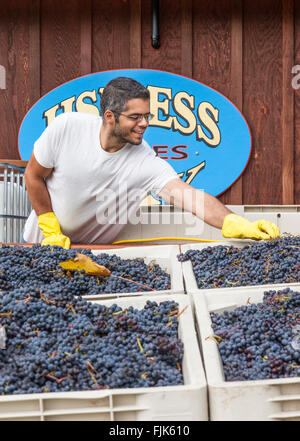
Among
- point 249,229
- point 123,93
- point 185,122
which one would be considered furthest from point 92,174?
point 185,122

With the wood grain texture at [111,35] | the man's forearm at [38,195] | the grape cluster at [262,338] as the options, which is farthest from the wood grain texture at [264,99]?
the grape cluster at [262,338]

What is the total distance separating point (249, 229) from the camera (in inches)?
71.4

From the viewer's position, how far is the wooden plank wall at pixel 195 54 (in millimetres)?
3850

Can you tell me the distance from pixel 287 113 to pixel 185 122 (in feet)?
2.99

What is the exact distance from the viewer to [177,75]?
3807 millimetres

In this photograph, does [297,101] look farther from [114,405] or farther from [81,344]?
[114,405]

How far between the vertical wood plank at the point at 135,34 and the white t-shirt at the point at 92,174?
1.57 meters

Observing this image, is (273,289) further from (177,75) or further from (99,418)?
(177,75)

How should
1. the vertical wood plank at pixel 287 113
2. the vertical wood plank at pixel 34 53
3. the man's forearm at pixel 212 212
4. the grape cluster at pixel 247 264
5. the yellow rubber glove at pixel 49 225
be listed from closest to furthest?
the grape cluster at pixel 247 264, the man's forearm at pixel 212 212, the yellow rubber glove at pixel 49 225, the vertical wood plank at pixel 287 113, the vertical wood plank at pixel 34 53

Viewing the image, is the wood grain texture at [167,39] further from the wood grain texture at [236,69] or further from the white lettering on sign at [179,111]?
the wood grain texture at [236,69]

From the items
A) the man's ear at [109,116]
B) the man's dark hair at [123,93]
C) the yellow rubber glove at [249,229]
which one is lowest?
the yellow rubber glove at [249,229]

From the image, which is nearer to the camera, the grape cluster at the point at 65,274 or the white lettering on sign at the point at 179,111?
the grape cluster at the point at 65,274

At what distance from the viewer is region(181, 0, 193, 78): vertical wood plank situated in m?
3.87
